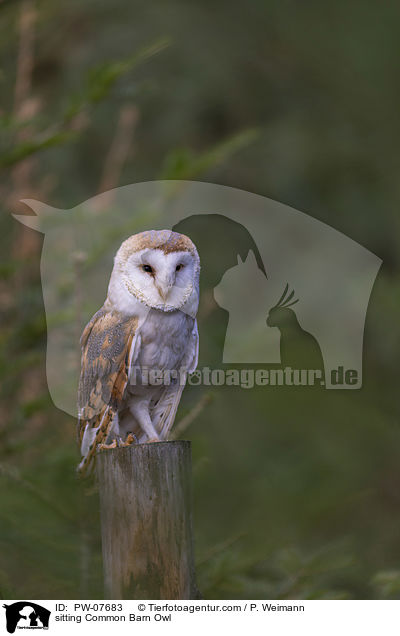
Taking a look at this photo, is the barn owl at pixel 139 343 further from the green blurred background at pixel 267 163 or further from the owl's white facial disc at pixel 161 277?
the green blurred background at pixel 267 163

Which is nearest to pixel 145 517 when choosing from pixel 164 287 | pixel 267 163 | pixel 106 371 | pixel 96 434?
pixel 96 434

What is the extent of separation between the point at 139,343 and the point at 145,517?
1.21 ft

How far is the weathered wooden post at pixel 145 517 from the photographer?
5.73 feet

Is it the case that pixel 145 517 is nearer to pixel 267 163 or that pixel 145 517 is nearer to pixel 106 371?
pixel 106 371

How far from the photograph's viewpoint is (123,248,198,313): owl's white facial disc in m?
1.60

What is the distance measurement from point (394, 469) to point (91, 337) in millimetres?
5685

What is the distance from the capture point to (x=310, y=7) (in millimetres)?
6758

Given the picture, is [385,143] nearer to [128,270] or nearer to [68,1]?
[68,1]

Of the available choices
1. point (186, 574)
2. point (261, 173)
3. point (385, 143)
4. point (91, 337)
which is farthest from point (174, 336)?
point (385, 143)
